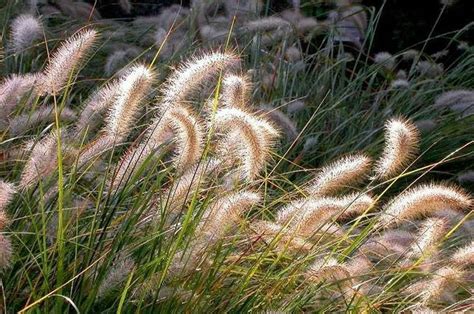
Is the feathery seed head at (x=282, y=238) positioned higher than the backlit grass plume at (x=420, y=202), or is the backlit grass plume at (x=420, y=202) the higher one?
the backlit grass plume at (x=420, y=202)

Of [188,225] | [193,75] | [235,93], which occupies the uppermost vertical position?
[193,75]

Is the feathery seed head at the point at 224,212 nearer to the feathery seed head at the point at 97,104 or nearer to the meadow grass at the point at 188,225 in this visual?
the meadow grass at the point at 188,225

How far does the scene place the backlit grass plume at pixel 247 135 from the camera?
284 cm

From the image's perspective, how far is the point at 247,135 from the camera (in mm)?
2871

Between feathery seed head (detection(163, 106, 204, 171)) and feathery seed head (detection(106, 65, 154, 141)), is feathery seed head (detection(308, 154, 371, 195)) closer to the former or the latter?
feathery seed head (detection(163, 106, 204, 171))

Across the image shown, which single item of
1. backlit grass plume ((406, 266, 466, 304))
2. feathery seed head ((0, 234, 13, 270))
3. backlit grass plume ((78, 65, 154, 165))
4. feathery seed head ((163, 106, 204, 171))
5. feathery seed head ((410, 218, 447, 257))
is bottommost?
backlit grass plume ((406, 266, 466, 304))

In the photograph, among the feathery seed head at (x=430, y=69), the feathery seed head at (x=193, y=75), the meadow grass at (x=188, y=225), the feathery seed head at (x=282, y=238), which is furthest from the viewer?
the feathery seed head at (x=430, y=69)

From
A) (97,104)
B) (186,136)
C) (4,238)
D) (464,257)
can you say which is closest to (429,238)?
(464,257)

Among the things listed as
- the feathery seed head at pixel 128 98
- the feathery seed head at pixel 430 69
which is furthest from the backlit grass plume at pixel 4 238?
the feathery seed head at pixel 430 69

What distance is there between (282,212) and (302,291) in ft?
0.91

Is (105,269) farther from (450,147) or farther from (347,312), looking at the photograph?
(450,147)

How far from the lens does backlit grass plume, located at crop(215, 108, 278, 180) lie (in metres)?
2.84

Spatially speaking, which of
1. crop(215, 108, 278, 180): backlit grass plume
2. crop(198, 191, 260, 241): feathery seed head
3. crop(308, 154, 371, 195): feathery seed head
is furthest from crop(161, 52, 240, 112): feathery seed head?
crop(308, 154, 371, 195): feathery seed head

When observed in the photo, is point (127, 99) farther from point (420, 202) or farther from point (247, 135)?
point (420, 202)
